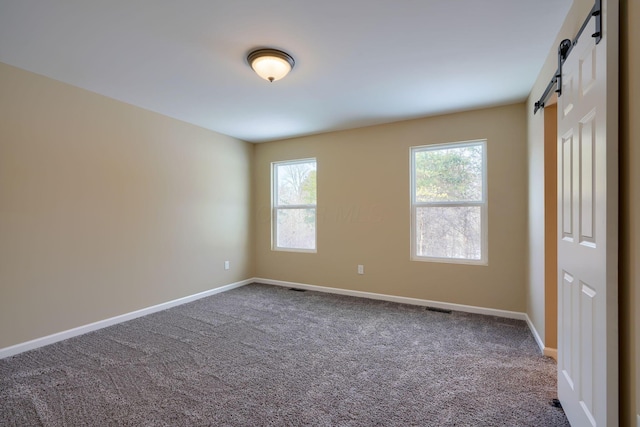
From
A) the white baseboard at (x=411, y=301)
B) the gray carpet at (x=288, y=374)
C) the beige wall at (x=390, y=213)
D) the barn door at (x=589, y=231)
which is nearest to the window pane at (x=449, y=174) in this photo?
the beige wall at (x=390, y=213)

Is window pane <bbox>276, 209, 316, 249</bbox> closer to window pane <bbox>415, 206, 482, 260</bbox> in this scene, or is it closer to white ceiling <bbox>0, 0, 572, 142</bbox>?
window pane <bbox>415, 206, 482, 260</bbox>

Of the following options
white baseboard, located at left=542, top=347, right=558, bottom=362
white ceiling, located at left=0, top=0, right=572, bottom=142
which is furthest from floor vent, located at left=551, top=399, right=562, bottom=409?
white ceiling, located at left=0, top=0, right=572, bottom=142

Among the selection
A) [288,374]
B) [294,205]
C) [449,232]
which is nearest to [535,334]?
[449,232]

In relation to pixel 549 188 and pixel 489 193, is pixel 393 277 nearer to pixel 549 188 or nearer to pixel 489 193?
pixel 489 193

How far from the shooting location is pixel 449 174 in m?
3.72

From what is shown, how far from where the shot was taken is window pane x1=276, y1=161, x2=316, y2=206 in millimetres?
4746

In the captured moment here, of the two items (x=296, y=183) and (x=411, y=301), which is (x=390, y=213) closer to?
(x=411, y=301)

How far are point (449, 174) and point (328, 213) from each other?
5.84 ft

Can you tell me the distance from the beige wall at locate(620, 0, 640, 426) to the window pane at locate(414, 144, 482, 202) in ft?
8.08

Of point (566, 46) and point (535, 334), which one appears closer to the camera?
point (566, 46)

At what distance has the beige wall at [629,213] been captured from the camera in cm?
110

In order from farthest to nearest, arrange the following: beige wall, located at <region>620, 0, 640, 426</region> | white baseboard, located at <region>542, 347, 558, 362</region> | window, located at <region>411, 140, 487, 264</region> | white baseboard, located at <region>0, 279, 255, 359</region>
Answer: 1. window, located at <region>411, 140, 487, 264</region>
2. white baseboard, located at <region>0, 279, 255, 359</region>
3. white baseboard, located at <region>542, 347, 558, 362</region>
4. beige wall, located at <region>620, 0, 640, 426</region>

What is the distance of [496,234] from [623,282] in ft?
7.78

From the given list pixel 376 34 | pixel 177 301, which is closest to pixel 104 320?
pixel 177 301
